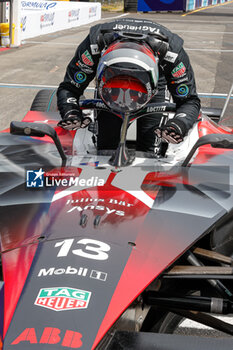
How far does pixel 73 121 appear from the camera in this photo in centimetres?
330

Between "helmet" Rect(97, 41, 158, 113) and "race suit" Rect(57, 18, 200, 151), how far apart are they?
1.40ft

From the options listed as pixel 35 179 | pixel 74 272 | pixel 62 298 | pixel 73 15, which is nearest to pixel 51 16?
pixel 73 15

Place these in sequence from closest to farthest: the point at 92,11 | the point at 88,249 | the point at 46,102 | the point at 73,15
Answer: the point at 88,249 → the point at 46,102 → the point at 73,15 → the point at 92,11

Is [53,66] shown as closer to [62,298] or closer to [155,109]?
[155,109]

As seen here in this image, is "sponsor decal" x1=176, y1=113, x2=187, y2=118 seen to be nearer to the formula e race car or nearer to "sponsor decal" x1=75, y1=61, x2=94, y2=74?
the formula e race car

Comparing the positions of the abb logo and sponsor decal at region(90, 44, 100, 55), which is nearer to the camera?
the abb logo

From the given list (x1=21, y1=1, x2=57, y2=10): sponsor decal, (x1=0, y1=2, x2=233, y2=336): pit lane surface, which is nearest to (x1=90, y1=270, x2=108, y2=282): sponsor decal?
(x1=0, y1=2, x2=233, y2=336): pit lane surface

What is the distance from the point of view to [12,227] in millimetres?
2355

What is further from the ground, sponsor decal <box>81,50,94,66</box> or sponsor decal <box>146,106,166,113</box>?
sponsor decal <box>81,50,94,66</box>

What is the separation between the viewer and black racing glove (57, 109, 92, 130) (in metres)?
3.30

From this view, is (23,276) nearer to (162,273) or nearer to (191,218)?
(162,273)

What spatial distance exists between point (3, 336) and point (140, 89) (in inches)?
63.3

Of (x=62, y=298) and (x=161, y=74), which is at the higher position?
(x=161, y=74)

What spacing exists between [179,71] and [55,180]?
1.21 meters
